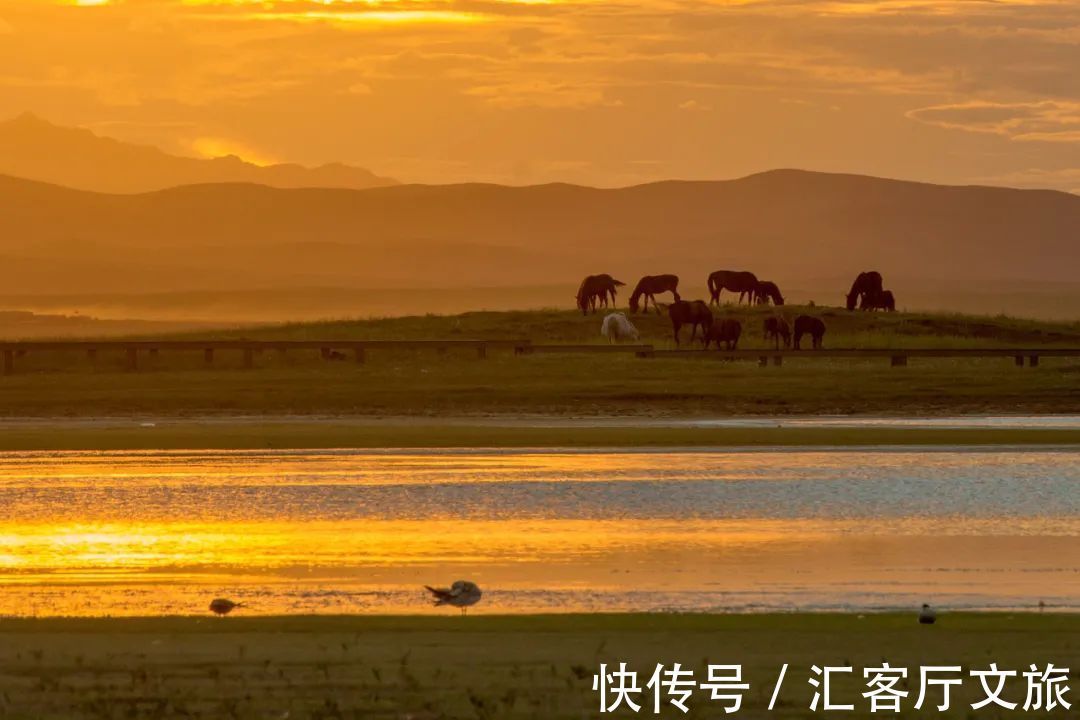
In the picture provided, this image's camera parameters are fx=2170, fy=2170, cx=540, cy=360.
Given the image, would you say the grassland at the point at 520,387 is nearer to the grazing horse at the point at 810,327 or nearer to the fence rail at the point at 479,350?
the fence rail at the point at 479,350

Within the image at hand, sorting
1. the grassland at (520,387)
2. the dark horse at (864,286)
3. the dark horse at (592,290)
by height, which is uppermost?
the dark horse at (864,286)

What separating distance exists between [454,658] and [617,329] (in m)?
46.7

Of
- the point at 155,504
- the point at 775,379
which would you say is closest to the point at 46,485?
the point at 155,504

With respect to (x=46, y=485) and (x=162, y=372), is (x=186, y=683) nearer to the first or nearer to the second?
(x=46, y=485)

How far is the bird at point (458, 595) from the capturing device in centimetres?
1791

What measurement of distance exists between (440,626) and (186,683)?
9.78ft

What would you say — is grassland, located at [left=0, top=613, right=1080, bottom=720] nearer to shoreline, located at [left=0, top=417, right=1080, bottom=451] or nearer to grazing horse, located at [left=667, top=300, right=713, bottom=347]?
shoreline, located at [left=0, top=417, right=1080, bottom=451]

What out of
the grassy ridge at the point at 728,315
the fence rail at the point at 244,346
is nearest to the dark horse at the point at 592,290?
the grassy ridge at the point at 728,315

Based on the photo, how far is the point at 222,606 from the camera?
1767 centimetres

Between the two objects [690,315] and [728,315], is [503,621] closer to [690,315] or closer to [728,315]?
[690,315]

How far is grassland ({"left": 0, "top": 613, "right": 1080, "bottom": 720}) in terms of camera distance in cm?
1312

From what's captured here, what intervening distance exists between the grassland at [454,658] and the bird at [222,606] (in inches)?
25.5

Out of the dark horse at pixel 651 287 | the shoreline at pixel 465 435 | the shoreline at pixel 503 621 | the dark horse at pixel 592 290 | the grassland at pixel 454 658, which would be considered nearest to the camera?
the grassland at pixel 454 658

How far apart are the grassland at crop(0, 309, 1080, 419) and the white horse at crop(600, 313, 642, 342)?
6308 mm
